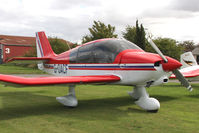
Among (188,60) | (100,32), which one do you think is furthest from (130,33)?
(188,60)

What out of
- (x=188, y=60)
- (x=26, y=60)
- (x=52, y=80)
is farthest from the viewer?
(x=188, y=60)

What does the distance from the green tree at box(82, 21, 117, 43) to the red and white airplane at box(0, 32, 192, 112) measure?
28.2 m

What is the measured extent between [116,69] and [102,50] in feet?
2.76

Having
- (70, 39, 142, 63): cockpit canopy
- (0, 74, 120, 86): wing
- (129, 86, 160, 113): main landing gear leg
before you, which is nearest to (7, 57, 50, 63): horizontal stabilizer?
(70, 39, 142, 63): cockpit canopy

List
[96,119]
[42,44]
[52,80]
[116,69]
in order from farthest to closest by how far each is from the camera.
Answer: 1. [42,44]
2. [116,69]
3. [52,80]
4. [96,119]

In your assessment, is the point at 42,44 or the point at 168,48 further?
the point at 168,48

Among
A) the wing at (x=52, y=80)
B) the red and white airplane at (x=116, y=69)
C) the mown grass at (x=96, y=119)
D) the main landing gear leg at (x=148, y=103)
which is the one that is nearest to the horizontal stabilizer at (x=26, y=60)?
the red and white airplane at (x=116, y=69)

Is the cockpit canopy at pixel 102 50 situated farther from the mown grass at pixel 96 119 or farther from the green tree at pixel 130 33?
the green tree at pixel 130 33

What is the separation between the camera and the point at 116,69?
6.92 m

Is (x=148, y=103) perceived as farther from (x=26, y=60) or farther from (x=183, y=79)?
(x=26, y=60)

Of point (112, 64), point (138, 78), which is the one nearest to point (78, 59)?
point (112, 64)

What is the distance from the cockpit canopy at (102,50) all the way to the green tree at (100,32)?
2850 centimetres

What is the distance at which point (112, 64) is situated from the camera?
7.00 metres

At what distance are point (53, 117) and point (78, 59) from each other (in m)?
2.75
